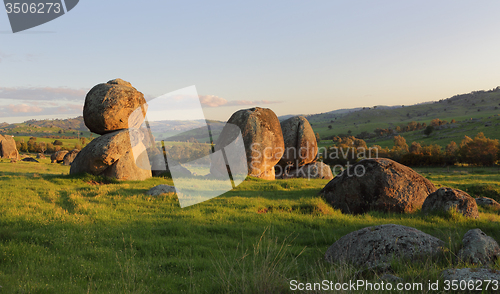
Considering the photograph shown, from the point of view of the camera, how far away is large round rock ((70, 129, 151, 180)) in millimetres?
17781

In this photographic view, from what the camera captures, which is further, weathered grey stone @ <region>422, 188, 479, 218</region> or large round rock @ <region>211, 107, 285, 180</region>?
large round rock @ <region>211, 107, 285, 180</region>

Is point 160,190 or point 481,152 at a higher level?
point 160,190

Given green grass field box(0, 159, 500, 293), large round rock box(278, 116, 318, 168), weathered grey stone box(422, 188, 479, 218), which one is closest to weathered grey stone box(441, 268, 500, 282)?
green grass field box(0, 159, 500, 293)

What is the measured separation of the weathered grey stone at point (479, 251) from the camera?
5293mm

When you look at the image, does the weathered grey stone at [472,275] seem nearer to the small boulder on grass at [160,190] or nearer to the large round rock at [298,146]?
the small boulder on grass at [160,190]

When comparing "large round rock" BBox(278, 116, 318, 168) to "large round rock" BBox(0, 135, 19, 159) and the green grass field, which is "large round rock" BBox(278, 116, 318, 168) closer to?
the green grass field

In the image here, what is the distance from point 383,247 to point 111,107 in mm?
19039

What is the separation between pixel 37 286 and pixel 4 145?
2375 inches

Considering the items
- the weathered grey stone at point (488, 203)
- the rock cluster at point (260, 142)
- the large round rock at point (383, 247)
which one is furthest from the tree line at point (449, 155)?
the large round rock at point (383, 247)

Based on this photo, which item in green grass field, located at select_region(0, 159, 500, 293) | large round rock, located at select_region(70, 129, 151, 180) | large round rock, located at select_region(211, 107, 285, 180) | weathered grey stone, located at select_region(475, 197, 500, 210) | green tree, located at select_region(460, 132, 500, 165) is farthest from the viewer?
green tree, located at select_region(460, 132, 500, 165)

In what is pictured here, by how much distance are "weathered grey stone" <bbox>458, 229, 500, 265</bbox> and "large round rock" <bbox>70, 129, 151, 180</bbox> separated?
18.4 metres

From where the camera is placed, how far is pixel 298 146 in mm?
27625

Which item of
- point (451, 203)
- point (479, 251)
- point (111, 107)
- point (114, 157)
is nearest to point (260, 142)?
point (114, 157)

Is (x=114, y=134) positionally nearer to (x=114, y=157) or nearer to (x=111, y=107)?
(x=114, y=157)
